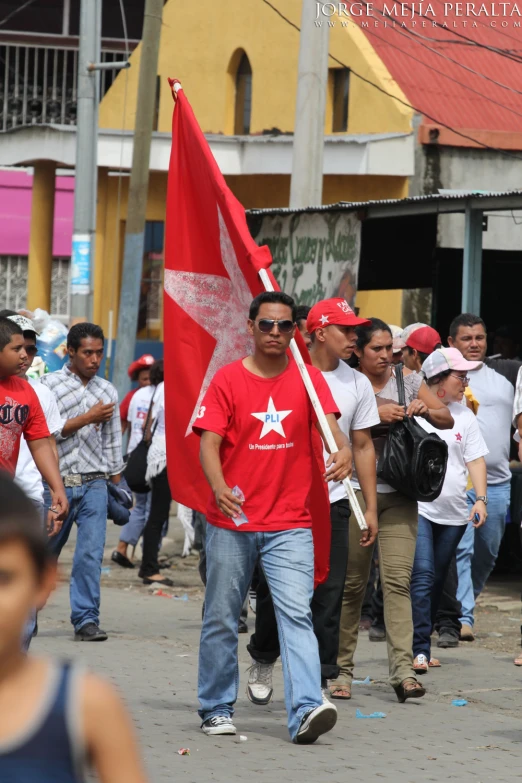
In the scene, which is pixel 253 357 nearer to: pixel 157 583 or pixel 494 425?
pixel 494 425

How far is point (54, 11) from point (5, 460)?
25.0 meters

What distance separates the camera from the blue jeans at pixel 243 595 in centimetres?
619

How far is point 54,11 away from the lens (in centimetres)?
3055

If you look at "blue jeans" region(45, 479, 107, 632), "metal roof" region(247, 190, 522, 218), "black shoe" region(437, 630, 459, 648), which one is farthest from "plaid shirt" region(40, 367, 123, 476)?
"metal roof" region(247, 190, 522, 218)

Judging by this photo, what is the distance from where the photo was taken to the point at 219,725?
6.38 meters

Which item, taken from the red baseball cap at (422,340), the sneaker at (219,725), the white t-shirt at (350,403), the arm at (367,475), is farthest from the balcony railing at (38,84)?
the sneaker at (219,725)

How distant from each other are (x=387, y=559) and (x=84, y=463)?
2.43 metres

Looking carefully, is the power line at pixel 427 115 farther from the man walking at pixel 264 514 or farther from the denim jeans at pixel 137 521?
the man walking at pixel 264 514

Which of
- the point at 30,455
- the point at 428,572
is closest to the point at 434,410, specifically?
the point at 428,572

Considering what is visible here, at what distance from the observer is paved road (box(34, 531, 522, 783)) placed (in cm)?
586

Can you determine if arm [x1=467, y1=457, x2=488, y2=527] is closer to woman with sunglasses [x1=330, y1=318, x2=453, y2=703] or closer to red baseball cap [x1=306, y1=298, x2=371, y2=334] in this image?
woman with sunglasses [x1=330, y1=318, x2=453, y2=703]

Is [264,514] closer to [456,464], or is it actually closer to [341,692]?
[341,692]

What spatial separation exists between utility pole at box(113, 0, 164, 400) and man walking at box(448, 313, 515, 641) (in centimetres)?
751

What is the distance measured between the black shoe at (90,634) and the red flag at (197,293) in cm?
175
